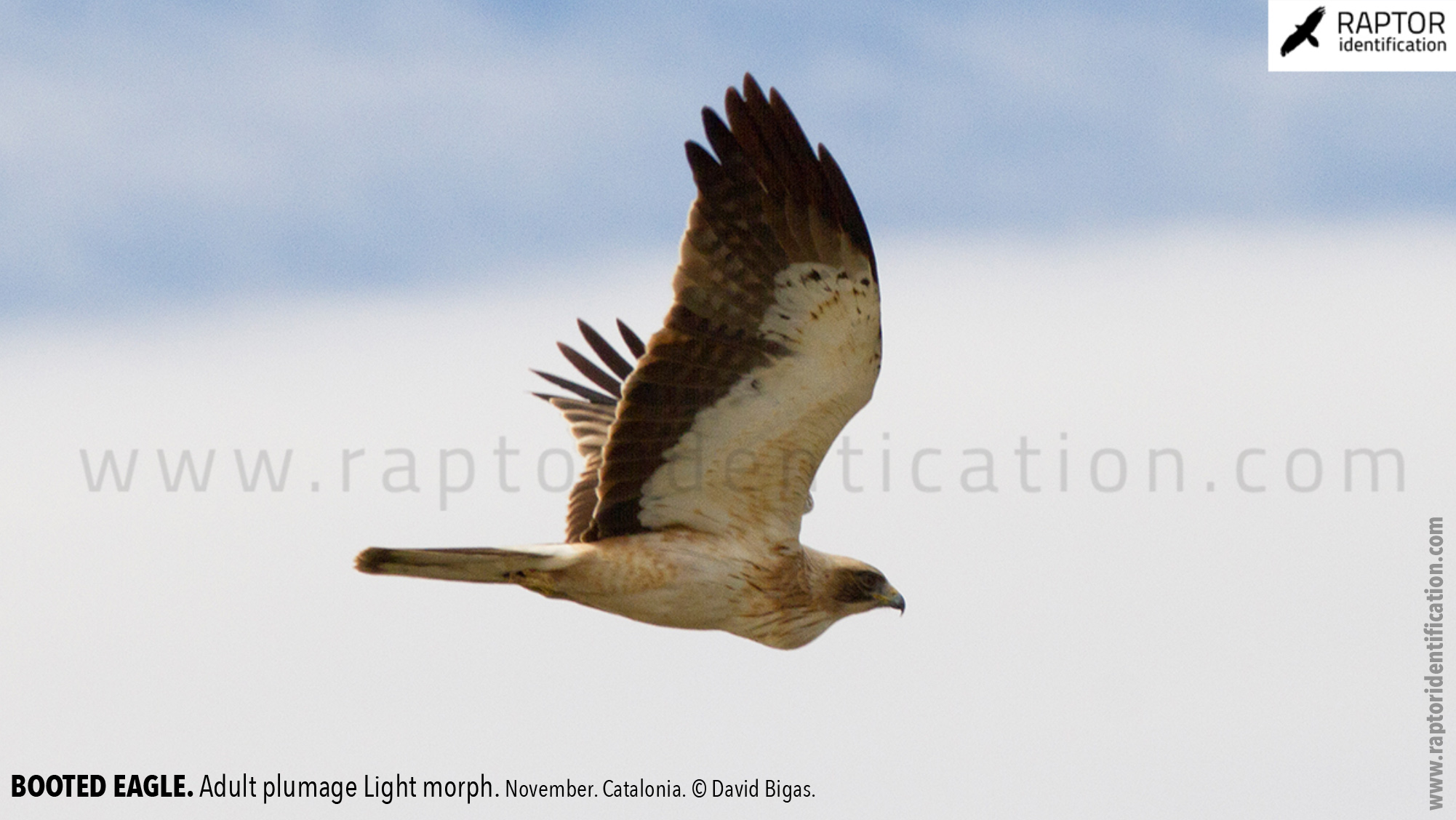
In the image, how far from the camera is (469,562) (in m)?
9.36

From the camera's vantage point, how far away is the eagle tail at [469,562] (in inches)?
363

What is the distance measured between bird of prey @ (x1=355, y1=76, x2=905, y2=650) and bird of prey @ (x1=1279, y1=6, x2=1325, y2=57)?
282 inches

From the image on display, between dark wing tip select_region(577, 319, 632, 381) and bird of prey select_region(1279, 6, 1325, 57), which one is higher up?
bird of prey select_region(1279, 6, 1325, 57)

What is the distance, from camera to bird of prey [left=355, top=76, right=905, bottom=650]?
30.8 feet

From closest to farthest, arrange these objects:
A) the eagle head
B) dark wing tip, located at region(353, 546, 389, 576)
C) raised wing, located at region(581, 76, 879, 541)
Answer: dark wing tip, located at region(353, 546, 389, 576) < raised wing, located at region(581, 76, 879, 541) < the eagle head

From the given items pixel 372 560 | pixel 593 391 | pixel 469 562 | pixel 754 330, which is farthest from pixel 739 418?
pixel 593 391

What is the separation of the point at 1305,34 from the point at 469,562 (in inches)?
363

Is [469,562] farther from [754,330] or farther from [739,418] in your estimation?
[754,330]

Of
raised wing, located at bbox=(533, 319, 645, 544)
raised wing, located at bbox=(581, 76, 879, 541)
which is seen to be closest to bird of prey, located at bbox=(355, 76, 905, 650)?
raised wing, located at bbox=(581, 76, 879, 541)

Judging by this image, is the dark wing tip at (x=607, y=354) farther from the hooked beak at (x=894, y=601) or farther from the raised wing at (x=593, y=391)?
the hooked beak at (x=894, y=601)

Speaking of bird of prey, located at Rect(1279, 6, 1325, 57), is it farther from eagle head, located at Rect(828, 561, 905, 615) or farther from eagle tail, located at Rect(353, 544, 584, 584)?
eagle tail, located at Rect(353, 544, 584, 584)

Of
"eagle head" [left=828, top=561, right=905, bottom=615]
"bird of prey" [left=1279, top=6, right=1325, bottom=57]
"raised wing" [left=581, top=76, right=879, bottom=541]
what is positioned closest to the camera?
"raised wing" [left=581, top=76, right=879, bottom=541]

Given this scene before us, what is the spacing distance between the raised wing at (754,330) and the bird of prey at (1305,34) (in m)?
7.17

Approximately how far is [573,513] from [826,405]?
2296mm
